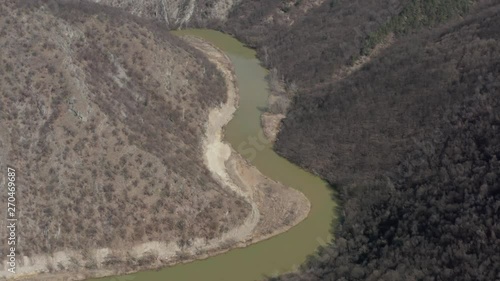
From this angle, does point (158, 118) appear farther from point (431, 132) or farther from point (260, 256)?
point (431, 132)

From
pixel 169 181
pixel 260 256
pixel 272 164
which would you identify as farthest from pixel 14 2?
pixel 260 256

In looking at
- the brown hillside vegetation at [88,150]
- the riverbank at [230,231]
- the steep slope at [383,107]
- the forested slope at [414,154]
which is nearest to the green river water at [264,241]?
the riverbank at [230,231]

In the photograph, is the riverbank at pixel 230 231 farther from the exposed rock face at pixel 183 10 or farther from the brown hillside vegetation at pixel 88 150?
the exposed rock face at pixel 183 10

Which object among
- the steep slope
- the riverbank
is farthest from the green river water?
the steep slope

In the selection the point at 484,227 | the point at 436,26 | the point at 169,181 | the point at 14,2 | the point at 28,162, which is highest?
the point at 436,26

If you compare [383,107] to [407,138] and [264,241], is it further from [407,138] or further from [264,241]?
[264,241]

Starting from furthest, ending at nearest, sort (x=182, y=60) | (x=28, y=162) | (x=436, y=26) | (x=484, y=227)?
(x=436, y=26) < (x=182, y=60) < (x=28, y=162) < (x=484, y=227)

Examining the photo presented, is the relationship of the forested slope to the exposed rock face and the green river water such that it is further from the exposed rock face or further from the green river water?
the exposed rock face
